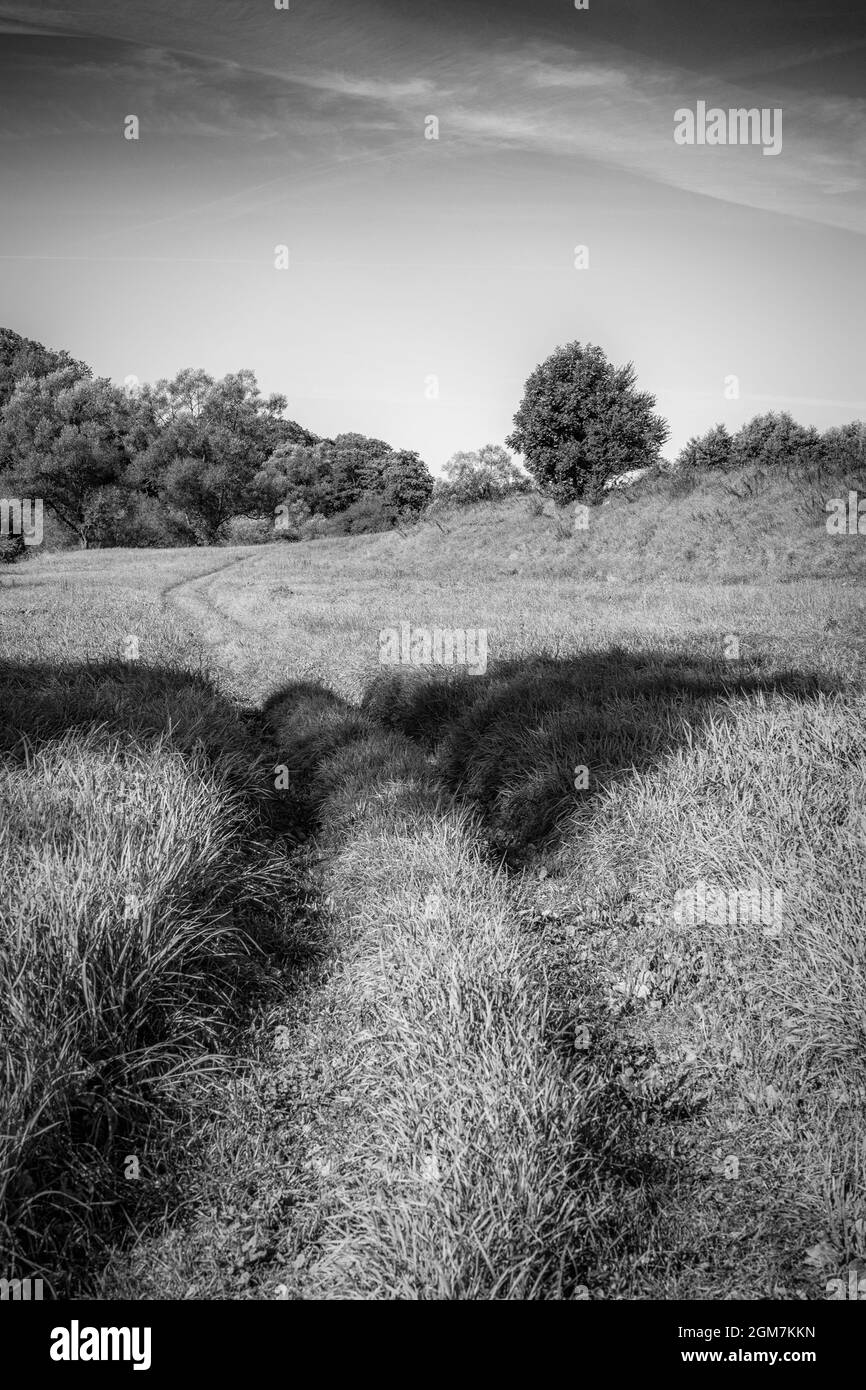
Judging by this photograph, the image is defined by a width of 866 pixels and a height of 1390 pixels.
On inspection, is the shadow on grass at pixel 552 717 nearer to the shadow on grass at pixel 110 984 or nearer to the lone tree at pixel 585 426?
the shadow on grass at pixel 110 984

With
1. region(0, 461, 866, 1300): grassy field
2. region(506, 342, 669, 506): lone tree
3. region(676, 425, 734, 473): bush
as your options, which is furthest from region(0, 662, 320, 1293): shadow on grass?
region(676, 425, 734, 473): bush

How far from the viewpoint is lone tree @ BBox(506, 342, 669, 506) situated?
Result: 3409 cm

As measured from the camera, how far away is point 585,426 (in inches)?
1367

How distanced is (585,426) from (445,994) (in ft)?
116

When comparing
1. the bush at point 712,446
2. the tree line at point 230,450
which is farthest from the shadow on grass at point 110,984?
Result: the bush at point 712,446

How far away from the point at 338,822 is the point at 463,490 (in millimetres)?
Result: 35634

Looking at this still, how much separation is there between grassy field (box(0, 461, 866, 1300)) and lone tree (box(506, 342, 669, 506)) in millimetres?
28664

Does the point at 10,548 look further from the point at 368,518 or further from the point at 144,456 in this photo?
the point at 368,518

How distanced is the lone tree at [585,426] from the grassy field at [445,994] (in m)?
28.7

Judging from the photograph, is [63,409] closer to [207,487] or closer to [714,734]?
[207,487]

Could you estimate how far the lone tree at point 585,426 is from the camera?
1342 inches

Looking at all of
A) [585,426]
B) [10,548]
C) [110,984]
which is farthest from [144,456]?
[110,984]

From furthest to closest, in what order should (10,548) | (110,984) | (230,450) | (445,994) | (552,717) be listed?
1. (230,450)
2. (10,548)
3. (552,717)
4. (445,994)
5. (110,984)

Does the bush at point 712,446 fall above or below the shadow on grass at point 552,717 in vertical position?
above
